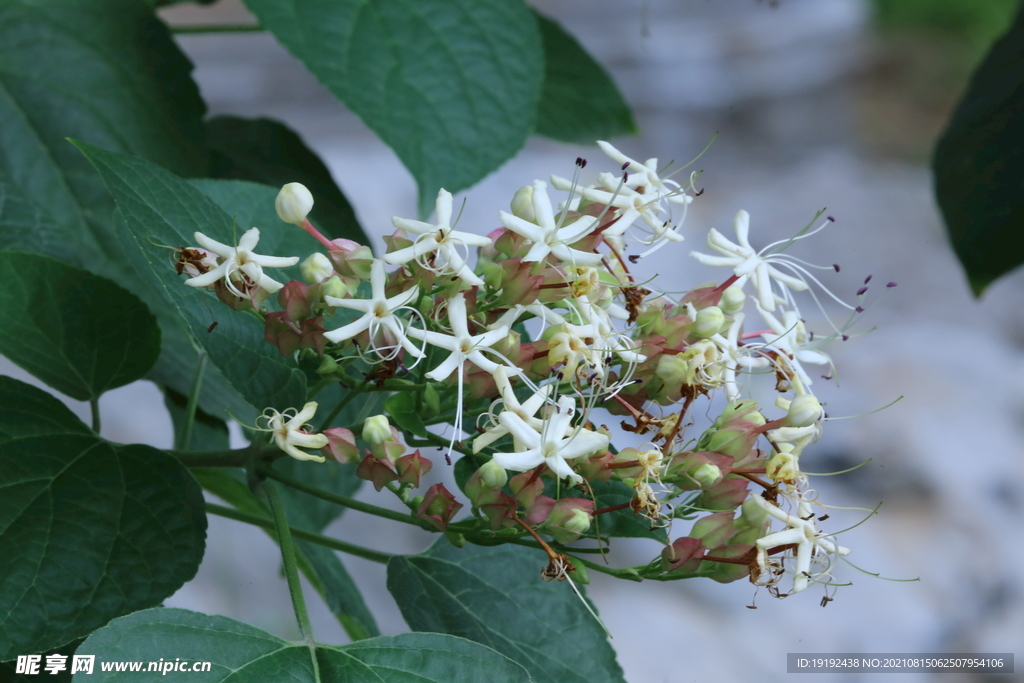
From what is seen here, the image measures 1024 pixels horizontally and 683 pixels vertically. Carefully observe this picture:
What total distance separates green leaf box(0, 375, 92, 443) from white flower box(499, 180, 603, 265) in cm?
24

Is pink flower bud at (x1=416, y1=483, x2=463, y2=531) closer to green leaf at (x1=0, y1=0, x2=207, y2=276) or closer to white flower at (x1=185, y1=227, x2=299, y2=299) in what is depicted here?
white flower at (x1=185, y1=227, x2=299, y2=299)

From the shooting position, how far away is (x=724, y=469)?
0.35m

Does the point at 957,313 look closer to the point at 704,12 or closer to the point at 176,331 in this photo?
the point at 704,12

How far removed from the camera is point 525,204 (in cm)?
36

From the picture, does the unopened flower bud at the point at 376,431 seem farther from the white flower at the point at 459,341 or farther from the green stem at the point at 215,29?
the green stem at the point at 215,29

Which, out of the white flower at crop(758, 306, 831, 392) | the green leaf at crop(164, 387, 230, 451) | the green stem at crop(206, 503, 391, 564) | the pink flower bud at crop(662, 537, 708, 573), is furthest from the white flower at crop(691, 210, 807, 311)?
the green leaf at crop(164, 387, 230, 451)

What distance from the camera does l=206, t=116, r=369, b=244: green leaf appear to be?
0.64 meters

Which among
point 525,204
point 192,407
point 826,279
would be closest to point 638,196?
point 525,204

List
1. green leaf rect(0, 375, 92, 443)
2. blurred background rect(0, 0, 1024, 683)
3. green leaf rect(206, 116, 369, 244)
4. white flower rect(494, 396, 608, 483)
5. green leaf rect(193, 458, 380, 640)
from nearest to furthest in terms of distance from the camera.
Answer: white flower rect(494, 396, 608, 483), green leaf rect(0, 375, 92, 443), green leaf rect(193, 458, 380, 640), green leaf rect(206, 116, 369, 244), blurred background rect(0, 0, 1024, 683)

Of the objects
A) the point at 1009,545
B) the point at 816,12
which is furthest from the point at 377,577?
the point at 816,12

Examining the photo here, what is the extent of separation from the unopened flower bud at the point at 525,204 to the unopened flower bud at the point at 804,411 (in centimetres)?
13

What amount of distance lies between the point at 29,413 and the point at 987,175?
2.12ft

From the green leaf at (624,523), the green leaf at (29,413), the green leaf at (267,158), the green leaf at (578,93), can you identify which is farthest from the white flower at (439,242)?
the green leaf at (578,93)

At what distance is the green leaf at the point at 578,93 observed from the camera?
2.49ft
